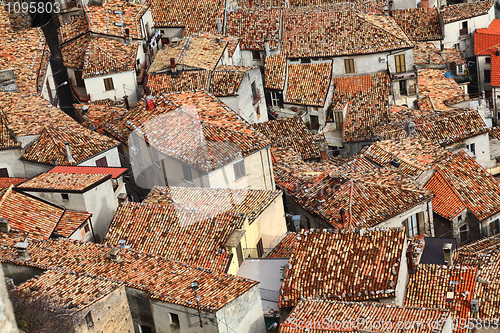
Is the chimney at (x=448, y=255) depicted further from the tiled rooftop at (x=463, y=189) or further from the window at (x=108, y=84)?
the window at (x=108, y=84)

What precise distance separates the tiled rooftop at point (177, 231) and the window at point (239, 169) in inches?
203

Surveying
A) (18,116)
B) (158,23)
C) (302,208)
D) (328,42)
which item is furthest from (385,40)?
(18,116)

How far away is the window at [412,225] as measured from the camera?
37844mm

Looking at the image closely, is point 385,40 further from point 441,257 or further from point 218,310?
point 218,310

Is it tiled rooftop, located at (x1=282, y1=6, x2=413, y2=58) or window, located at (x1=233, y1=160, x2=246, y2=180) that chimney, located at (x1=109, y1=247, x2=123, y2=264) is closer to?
window, located at (x1=233, y1=160, x2=246, y2=180)

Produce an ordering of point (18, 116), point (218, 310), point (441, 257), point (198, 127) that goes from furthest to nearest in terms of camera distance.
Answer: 1. point (18, 116)
2. point (198, 127)
3. point (441, 257)
4. point (218, 310)

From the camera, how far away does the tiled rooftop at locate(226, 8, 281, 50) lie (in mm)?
60938

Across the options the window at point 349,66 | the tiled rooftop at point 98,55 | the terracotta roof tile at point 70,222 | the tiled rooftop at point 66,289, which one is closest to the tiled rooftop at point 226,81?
the tiled rooftop at point 98,55

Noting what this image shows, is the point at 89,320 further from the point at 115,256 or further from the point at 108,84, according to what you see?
the point at 108,84

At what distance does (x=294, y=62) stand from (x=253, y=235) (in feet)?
96.3

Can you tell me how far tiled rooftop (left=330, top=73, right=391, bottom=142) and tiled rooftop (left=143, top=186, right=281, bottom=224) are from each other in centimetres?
1926

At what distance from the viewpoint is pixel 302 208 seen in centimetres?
Answer: 3888

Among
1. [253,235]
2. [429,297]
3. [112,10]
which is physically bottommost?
[429,297]

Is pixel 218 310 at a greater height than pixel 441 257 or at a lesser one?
greater
